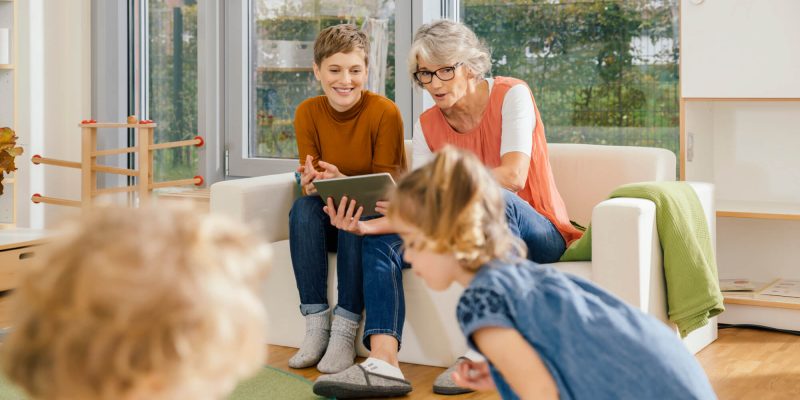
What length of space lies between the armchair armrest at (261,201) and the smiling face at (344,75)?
33 cm

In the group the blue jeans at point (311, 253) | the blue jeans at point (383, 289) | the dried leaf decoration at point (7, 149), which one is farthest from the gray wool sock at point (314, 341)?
the dried leaf decoration at point (7, 149)

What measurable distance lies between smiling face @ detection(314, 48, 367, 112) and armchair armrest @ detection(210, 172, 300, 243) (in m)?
0.33

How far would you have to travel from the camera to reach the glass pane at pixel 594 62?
3.52 m

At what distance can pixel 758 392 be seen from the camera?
2529 millimetres

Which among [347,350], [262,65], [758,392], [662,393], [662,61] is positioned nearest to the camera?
[662,393]

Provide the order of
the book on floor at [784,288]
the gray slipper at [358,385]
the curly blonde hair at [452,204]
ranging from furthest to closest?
1. the book on floor at [784,288]
2. the gray slipper at [358,385]
3. the curly blonde hair at [452,204]

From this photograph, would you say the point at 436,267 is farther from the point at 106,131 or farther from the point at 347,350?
the point at 106,131

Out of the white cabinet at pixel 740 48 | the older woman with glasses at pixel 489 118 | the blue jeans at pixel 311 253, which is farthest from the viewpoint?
the white cabinet at pixel 740 48

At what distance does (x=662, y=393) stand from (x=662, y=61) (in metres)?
2.33

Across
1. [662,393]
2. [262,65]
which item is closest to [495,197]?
[662,393]

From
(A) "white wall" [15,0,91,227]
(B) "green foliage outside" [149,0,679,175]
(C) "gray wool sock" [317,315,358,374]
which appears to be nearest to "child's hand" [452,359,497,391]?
(C) "gray wool sock" [317,315,358,374]

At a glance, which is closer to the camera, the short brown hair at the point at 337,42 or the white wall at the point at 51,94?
the short brown hair at the point at 337,42

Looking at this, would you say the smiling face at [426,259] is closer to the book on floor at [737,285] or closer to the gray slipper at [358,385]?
the gray slipper at [358,385]

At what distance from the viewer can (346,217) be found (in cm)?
269
